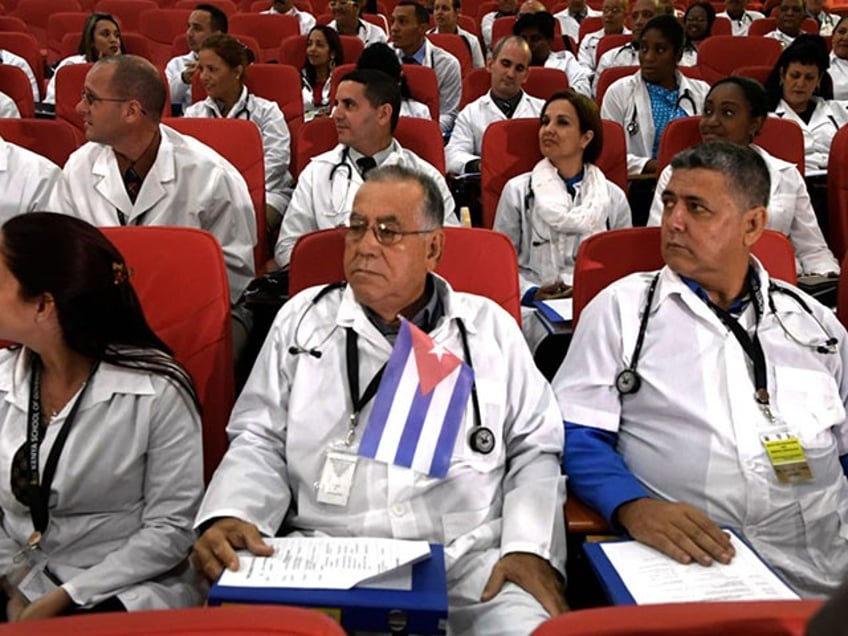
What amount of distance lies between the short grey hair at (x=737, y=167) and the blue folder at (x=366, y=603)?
1084 mm

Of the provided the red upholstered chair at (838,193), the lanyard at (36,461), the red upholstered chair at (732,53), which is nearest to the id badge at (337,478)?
the lanyard at (36,461)

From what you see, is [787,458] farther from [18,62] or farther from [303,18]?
[303,18]

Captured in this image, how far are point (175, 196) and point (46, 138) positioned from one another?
28.0 inches

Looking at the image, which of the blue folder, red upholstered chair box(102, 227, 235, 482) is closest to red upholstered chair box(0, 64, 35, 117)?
red upholstered chair box(102, 227, 235, 482)

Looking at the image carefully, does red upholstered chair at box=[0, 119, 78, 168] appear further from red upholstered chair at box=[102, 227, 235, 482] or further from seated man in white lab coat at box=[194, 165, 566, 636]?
seated man in white lab coat at box=[194, 165, 566, 636]

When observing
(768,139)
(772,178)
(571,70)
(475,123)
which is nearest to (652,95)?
(475,123)

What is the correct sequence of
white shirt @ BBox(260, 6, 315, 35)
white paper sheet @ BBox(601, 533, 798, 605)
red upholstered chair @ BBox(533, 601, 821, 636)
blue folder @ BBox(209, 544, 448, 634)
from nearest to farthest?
red upholstered chair @ BBox(533, 601, 821, 636)
blue folder @ BBox(209, 544, 448, 634)
white paper sheet @ BBox(601, 533, 798, 605)
white shirt @ BBox(260, 6, 315, 35)

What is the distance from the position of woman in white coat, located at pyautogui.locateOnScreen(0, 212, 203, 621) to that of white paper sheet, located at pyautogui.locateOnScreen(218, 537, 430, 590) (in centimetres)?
20

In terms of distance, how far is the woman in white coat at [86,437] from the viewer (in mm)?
1411

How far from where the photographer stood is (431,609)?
3.81ft

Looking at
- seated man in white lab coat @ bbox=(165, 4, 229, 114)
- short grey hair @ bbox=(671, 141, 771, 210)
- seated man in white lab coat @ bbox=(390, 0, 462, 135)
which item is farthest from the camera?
seated man in white lab coat @ bbox=(390, 0, 462, 135)

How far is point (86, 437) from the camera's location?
1460 millimetres

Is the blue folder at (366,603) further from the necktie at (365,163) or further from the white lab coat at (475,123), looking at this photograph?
the white lab coat at (475,123)

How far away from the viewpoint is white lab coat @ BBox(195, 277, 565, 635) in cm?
155
